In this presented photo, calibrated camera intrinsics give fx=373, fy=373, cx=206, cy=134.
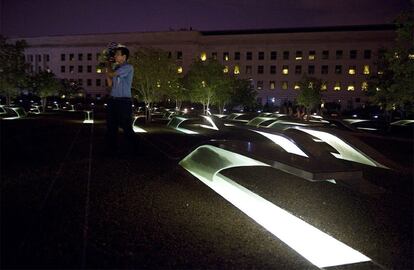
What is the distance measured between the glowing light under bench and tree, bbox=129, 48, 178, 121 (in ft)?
69.7

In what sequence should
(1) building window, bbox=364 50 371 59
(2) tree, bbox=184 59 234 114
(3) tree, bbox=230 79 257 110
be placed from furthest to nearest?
(1) building window, bbox=364 50 371 59, (3) tree, bbox=230 79 257 110, (2) tree, bbox=184 59 234 114

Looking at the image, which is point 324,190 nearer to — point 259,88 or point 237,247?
point 237,247

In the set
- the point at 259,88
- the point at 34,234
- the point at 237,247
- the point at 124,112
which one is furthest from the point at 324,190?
the point at 259,88

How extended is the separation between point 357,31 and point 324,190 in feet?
270

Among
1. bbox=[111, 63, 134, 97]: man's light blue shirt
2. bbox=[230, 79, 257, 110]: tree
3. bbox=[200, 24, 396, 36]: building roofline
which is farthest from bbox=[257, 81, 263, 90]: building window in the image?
bbox=[111, 63, 134, 97]: man's light blue shirt

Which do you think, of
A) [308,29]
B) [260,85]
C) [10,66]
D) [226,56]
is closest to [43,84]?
[10,66]

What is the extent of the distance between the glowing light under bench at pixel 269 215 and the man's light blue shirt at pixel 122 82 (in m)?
1.88

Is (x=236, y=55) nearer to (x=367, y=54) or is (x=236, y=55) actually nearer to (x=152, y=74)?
(x=367, y=54)

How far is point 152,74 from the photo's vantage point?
1116 inches

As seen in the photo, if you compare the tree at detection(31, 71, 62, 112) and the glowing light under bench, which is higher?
the tree at detection(31, 71, 62, 112)

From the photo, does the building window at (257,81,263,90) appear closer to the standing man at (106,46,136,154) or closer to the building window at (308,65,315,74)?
the building window at (308,65,315,74)

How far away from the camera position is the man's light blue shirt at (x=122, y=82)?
7432 millimetres

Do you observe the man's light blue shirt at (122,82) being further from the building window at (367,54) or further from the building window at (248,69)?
the building window at (367,54)

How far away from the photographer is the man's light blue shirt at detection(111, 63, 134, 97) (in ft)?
24.4
